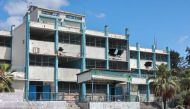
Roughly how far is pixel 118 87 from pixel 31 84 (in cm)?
1538

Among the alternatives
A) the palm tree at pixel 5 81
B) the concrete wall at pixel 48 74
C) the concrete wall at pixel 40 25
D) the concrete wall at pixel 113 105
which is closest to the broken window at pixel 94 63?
the concrete wall at pixel 48 74

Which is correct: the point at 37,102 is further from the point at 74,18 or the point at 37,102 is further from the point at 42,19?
the point at 74,18

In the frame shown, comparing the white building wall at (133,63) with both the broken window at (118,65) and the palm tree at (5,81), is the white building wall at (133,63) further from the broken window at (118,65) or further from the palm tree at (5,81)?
the palm tree at (5,81)

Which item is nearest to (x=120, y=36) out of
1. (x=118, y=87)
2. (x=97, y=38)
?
(x=97, y=38)

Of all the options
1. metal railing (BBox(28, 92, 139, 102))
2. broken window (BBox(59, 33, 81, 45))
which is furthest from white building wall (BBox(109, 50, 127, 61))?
metal railing (BBox(28, 92, 139, 102))

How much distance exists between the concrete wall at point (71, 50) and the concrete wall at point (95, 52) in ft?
5.71

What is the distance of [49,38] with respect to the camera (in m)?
54.4

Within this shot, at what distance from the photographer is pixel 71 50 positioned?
53969 millimetres

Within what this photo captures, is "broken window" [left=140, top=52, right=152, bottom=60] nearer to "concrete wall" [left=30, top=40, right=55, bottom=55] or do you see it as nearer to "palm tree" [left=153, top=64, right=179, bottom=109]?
"palm tree" [left=153, top=64, right=179, bottom=109]

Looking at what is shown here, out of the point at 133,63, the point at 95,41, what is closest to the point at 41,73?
the point at 95,41

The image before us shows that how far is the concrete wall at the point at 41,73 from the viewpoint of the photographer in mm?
49175

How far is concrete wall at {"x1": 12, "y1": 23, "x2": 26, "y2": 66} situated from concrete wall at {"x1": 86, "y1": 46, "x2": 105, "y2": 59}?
32.4ft

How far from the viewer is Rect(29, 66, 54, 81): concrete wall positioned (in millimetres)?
49175

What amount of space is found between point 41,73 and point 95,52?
1003 centimetres
